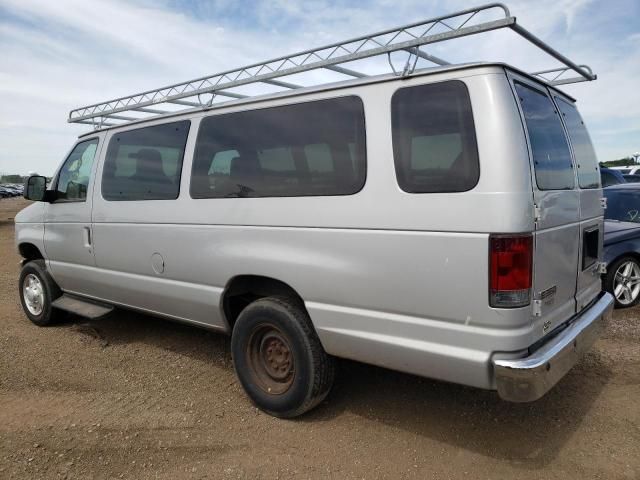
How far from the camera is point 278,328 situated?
11.1 feet

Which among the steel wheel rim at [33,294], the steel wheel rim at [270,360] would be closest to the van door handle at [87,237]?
the steel wheel rim at [33,294]

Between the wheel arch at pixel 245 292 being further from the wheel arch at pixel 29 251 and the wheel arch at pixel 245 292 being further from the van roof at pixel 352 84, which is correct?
the wheel arch at pixel 29 251

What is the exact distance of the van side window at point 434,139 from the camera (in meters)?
2.61

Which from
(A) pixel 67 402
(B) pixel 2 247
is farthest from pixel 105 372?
(B) pixel 2 247

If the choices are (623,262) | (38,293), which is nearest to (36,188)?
(38,293)

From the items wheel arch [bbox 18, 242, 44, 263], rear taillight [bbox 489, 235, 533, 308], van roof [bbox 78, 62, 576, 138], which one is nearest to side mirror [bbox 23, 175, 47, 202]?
wheel arch [bbox 18, 242, 44, 263]

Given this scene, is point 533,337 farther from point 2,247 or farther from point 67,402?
point 2,247

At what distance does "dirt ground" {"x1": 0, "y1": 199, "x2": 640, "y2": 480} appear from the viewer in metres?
2.97

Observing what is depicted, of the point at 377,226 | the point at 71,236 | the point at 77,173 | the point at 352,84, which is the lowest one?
the point at 71,236

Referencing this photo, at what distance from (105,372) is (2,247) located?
434 inches

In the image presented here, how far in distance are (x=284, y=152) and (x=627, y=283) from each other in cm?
470

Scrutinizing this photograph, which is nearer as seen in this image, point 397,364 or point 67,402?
point 397,364

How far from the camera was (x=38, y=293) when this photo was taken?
5730mm

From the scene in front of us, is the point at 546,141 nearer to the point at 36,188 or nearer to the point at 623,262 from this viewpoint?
the point at 623,262
